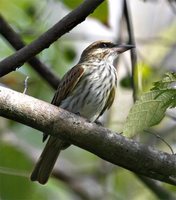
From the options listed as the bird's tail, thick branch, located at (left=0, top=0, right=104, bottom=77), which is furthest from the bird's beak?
thick branch, located at (left=0, top=0, right=104, bottom=77)

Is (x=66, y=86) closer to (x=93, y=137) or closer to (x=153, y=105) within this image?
(x=93, y=137)

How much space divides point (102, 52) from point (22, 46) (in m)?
1.28

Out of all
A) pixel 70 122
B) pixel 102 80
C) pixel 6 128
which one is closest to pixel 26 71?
pixel 6 128

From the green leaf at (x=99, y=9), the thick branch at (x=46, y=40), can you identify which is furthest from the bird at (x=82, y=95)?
the thick branch at (x=46, y=40)

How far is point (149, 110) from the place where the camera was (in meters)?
3.07

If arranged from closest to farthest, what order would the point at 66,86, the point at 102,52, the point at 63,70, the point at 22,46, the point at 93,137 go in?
1. the point at 93,137
2. the point at 22,46
3. the point at 66,86
4. the point at 102,52
5. the point at 63,70

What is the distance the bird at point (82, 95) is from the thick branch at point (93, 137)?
1286mm

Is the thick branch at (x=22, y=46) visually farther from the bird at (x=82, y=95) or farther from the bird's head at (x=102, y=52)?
the bird's head at (x=102, y=52)

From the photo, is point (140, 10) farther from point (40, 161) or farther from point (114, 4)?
point (40, 161)

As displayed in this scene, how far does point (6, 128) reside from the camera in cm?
634

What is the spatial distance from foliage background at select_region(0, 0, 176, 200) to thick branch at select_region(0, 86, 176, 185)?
0.91m

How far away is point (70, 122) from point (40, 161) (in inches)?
66.8

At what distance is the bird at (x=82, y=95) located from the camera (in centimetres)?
484

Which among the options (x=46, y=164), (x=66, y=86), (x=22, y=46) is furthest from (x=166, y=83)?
(x=46, y=164)
